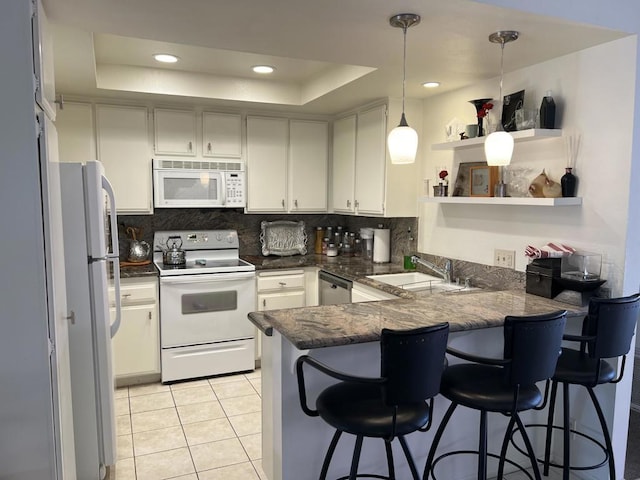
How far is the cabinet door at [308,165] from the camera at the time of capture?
4297 millimetres

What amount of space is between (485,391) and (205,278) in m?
2.42

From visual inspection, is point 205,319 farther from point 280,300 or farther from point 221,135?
point 221,135

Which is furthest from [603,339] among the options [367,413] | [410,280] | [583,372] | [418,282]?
[410,280]

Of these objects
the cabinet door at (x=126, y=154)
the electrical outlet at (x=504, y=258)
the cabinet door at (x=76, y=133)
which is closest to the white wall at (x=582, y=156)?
the electrical outlet at (x=504, y=258)

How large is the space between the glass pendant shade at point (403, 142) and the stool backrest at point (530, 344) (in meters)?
0.82

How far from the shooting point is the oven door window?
3.66 metres

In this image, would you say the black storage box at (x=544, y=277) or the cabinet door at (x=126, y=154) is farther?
the cabinet door at (x=126, y=154)

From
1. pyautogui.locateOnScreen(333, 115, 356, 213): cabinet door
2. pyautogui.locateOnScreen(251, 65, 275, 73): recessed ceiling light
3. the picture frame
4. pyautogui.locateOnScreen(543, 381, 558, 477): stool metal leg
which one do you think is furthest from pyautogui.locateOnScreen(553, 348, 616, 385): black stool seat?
pyautogui.locateOnScreen(251, 65, 275, 73): recessed ceiling light

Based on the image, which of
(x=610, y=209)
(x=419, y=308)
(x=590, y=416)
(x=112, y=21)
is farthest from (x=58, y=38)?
(x=590, y=416)

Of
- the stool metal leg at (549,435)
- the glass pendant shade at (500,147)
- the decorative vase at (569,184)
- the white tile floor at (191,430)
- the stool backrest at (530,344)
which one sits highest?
the glass pendant shade at (500,147)

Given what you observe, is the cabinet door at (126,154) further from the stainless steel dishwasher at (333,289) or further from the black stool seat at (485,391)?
the black stool seat at (485,391)

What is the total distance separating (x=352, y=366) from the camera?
81.7 inches

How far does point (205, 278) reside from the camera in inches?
145

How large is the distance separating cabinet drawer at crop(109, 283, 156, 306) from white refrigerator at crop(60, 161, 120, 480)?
1190 millimetres
